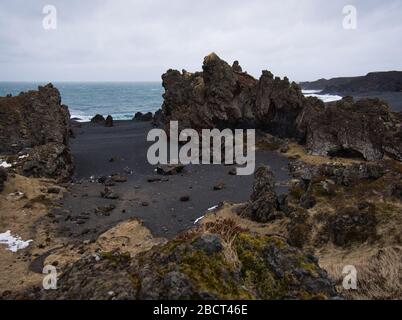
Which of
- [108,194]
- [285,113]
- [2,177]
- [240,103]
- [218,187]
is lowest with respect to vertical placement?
[108,194]

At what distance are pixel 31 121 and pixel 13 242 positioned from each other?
2406 centimetres

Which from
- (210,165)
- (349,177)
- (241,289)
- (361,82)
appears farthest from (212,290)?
(361,82)

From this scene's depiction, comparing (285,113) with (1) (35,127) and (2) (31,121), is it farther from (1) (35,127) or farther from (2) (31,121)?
(2) (31,121)

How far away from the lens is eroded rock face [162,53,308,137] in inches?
2042

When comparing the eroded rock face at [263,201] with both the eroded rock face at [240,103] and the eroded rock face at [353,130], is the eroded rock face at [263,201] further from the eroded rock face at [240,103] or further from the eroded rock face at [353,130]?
the eroded rock face at [240,103]

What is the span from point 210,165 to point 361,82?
514 feet

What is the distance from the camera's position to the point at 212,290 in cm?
683

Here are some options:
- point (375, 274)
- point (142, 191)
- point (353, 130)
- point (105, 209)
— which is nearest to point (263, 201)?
point (105, 209)

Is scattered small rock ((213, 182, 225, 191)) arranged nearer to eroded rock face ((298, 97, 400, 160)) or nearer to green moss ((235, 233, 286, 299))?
eroded rock face ((298, 97, 400, 160))

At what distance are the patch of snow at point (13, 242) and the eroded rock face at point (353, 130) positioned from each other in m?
31.7

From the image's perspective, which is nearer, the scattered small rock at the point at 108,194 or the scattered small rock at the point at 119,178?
the scattered small rock at the point at 108,194

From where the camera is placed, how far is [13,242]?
78.1 ft

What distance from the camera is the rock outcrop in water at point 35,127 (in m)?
38.5

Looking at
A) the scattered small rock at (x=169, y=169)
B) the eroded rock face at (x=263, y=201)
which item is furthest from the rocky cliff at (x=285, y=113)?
the eroded rock face at (x=263, y=201)
